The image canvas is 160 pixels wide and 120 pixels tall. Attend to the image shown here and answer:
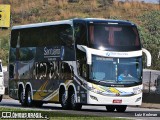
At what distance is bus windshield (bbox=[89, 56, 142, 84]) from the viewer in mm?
31141

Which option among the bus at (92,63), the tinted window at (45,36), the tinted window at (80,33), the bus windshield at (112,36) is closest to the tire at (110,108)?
the bus at (92,63)

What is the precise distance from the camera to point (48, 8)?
346 feet

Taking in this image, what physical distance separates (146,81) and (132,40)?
16378mm

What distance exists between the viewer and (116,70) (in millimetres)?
31312

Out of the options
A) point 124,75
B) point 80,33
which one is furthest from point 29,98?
point 124,75

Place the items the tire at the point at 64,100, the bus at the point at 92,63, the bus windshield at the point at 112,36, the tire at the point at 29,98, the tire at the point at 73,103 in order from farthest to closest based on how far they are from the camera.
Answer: the tire at the point at 29,98 → the tire at the point at 64,100 → the tire at the point at 73,103 → the bus windshield at the point at 112,36 → the bus at the point at 92,63

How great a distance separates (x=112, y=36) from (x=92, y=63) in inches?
60.7

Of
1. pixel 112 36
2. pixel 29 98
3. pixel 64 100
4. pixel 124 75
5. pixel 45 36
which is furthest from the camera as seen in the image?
pixel 29 98

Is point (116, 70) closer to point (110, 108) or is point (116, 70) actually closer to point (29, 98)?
point (110, 108)

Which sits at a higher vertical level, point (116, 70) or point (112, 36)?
point (112, 36)

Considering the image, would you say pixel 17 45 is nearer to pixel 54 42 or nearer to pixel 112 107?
pixel 54 42

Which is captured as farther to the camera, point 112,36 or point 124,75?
point 112,36

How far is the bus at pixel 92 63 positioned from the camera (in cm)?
3114

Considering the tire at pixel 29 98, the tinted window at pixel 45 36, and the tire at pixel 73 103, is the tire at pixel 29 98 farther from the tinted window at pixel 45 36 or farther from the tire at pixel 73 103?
the tire at pixel 73 103
